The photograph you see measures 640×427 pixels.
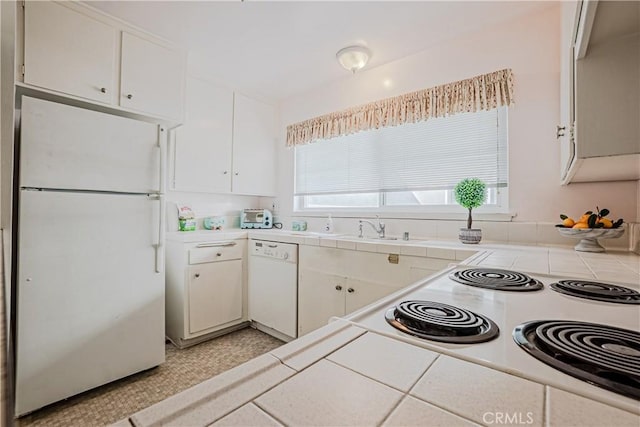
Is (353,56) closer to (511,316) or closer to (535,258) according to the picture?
(535,258)

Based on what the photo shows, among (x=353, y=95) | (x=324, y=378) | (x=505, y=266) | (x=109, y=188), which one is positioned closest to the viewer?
(x=324, y=378)

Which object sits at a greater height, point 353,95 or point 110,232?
point 353,95

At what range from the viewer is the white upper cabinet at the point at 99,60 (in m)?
1.59

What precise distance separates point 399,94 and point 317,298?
1890 millimetres

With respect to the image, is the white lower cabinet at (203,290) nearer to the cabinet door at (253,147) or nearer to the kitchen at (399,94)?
the kitchen at (399,94)

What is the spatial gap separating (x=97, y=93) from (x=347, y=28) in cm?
176

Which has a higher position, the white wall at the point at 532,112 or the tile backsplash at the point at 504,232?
the white wall at the point at 532,112

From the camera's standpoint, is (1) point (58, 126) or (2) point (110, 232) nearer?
(1) point (58, 126)

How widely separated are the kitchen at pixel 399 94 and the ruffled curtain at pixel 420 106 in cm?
8

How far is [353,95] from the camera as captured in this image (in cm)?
Result: 280

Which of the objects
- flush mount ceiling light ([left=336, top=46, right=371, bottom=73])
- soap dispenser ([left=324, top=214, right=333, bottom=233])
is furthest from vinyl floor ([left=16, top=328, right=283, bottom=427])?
flush mount ceiling light ([left=336, top=46, right=371, bottom=73])

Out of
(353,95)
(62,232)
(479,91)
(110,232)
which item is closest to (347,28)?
(353,95)

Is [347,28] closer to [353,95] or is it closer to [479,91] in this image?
[353,95]

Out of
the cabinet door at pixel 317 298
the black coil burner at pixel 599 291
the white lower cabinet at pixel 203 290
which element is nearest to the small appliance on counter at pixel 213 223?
the white lower cabinet at pixel 203 290
